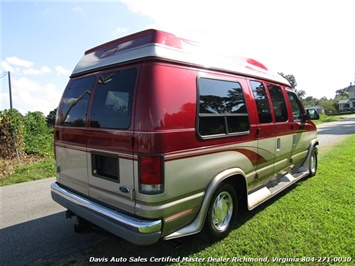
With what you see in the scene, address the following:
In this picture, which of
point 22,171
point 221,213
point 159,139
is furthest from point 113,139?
point 22,171

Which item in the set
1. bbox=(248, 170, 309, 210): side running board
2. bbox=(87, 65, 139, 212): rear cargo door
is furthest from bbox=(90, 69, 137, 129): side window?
bbox=(248, 170, 309, 210): side running board

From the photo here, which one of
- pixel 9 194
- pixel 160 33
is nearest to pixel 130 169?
pixel 160 33

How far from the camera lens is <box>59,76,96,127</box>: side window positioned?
344 centimetres

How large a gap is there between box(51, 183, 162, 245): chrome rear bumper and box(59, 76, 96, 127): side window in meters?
1.01

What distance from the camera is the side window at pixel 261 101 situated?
419 centimetres

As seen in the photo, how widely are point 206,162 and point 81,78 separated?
6.92ft

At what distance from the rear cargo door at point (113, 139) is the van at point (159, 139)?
12mm

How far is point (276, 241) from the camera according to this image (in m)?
3.40

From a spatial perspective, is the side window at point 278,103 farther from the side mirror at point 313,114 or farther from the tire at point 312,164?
the tire at point 312,164

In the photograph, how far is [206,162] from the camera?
312cm

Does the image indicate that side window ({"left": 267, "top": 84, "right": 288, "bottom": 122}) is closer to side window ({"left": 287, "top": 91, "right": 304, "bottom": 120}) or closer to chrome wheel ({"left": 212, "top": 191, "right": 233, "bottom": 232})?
side window ({"left": 287, "top": 91, "right": 304, "bottom": 120})

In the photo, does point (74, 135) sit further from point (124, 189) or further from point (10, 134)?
point (10, 134)

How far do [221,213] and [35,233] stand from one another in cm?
277

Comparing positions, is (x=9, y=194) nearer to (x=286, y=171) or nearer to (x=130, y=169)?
(x=130, y=169)
